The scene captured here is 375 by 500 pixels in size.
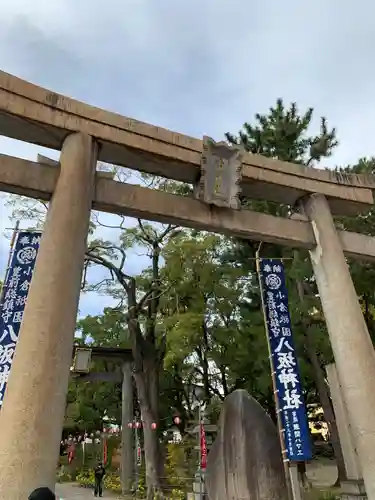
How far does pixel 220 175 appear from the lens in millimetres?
7699

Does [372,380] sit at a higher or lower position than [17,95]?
lower

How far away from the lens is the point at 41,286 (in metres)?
5.43

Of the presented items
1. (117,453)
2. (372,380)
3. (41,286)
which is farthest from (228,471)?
(117,453)

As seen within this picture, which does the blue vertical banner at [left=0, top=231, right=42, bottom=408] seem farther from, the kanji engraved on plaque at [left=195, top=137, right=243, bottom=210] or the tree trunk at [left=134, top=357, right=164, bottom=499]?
the tree trunk at [left=134, top=357, right=164, bottom=499]

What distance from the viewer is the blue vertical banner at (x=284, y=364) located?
23.7ft

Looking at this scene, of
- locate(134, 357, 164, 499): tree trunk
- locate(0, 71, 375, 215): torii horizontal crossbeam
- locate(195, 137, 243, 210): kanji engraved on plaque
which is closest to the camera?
locate(0, 71, 375, 215): torii horizontal crossbeam

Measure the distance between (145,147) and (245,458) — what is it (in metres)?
5.89

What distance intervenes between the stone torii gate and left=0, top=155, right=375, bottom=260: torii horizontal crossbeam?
2cm

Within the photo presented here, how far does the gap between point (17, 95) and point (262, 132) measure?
10197 millimetres

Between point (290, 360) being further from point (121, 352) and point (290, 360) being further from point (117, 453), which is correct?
point (117, 453)

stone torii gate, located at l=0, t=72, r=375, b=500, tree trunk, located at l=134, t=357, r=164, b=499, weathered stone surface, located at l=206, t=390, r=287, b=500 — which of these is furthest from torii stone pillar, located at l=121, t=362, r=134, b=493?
stone torii gate, located at l=0, t=72, r=375, b=500

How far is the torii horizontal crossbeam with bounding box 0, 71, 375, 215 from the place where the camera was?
257 inches

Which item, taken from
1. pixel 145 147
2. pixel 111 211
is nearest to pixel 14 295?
pixel 111 211

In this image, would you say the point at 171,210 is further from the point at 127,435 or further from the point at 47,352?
the point at 127,435
